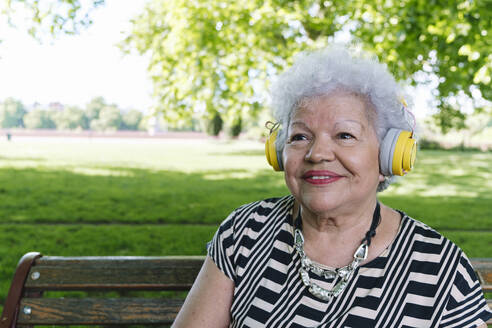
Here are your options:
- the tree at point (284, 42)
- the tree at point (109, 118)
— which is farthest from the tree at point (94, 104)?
the tree at point (284, 42)

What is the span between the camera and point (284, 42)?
9.82 meters

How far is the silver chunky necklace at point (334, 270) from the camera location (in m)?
1.69

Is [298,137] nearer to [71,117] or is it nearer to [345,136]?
[345,136]

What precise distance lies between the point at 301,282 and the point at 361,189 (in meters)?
0.44

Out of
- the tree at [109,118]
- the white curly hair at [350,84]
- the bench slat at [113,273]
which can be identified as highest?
the white curly hair at [350,84]

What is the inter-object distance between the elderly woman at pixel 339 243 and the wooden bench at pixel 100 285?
1.09 feet

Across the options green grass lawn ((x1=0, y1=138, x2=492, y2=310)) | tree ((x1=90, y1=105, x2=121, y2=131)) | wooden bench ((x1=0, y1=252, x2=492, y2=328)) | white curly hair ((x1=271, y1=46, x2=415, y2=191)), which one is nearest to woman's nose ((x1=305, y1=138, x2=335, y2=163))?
white curly hair ((x1=271, y1=46, x2=415, y2=191))

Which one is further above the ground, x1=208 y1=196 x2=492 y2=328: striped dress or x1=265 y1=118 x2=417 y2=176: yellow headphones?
x1=265 y1=118 x2=417 y2=176: yellow headphones

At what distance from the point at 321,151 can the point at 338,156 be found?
0.07m

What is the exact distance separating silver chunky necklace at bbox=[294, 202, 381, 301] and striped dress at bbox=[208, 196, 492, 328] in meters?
0.02

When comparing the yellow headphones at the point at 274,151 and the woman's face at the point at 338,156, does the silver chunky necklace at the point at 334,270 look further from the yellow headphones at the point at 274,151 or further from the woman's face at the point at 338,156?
the yellow headphones at the point at 274,151

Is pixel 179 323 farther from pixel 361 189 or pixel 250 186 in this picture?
pixel 250 186

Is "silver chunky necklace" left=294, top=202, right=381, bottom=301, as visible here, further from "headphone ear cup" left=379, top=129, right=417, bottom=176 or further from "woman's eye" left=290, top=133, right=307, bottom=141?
"woman's eye" left=290, top=133, right=307, bottom=141

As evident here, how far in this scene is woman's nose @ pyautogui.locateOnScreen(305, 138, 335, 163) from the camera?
1733 mm
